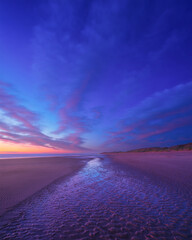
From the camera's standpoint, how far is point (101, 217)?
5031 millimetres

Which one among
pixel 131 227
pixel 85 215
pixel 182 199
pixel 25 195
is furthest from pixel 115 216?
pixel 25 195

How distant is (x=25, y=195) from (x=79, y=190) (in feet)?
10.6

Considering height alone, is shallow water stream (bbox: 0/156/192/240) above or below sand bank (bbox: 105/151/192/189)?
below

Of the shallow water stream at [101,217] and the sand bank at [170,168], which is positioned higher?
the sand bank at [170,168]

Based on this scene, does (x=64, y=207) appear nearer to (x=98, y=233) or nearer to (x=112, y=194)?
(x=98, y=233)

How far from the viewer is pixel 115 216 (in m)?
5.08

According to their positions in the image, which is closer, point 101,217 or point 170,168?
point 101,217

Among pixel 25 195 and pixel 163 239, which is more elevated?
pixel 25 195

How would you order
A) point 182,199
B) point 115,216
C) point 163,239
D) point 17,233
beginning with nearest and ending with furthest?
point 163,239
point 17,233
point 115,216
point 182,199

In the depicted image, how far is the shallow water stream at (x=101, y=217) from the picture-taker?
401 cm

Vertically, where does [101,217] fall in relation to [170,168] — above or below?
below

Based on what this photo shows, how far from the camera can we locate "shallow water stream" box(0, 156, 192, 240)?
401cm

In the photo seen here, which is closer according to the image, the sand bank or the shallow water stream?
the shallow water stream

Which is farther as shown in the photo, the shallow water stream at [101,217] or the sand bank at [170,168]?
the sand bank at [170,168]
